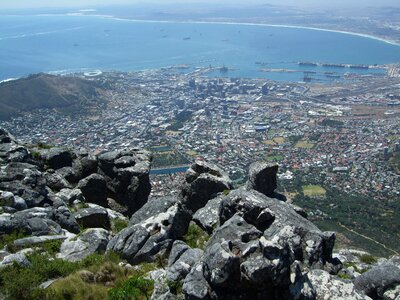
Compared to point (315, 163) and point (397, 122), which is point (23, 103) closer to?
point (315, 163)

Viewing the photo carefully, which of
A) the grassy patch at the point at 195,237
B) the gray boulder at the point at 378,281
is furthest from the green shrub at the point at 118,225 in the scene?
the gray boulder at the point at 378,281

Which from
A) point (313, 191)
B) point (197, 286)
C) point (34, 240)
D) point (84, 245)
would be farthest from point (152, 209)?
point (313, 191)

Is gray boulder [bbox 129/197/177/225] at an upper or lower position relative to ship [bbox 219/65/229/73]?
upper

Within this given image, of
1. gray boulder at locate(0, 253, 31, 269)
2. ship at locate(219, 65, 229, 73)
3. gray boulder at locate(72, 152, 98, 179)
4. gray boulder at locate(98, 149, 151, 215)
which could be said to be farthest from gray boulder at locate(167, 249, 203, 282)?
ship at locate(219, 65, 229, 73)

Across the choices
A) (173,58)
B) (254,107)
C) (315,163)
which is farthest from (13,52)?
(315,163)

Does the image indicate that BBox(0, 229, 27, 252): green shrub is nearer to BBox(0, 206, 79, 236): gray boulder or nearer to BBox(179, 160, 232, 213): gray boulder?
BBox(0, 206, 79, 236): gray boulder

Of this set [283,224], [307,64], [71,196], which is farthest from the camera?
Answer: [307,64]

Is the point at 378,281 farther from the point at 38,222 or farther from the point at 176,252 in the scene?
the point at 38,222
